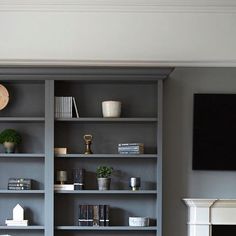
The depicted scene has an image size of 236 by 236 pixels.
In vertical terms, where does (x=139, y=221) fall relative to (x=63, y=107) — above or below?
below

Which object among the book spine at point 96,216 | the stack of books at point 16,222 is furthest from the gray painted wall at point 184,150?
the stack of books at point 16,222

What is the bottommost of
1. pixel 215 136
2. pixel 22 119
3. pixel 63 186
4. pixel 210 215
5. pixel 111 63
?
pixel 210 215

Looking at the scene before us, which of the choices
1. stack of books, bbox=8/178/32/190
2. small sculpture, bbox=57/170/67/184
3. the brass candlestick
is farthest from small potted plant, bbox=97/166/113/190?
stack of books, bbox=8/178/32/190

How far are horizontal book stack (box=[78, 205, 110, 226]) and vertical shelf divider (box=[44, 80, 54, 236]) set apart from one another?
0.28m

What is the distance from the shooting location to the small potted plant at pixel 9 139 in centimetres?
488

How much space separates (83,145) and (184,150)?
3.09 ft

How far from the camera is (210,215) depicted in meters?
4.95

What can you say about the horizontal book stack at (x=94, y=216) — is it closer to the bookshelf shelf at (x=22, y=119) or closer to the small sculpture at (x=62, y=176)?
the small sculpture at (x=62, y=176)

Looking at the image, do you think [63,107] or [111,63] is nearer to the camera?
[63,107]

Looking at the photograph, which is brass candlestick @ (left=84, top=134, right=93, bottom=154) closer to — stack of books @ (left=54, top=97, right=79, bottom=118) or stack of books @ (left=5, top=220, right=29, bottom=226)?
stack of books @ (left=54, top=97, right=79, bottom=118)

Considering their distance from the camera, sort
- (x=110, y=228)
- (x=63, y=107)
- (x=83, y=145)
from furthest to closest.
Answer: (x=83, y=145) → (x=63, y=107) → (x=110, y=228)

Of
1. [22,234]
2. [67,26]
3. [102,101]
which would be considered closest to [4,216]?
[22,234]

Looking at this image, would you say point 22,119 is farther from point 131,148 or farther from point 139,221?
point 139,221

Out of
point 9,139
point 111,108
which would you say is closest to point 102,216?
point 111,108
